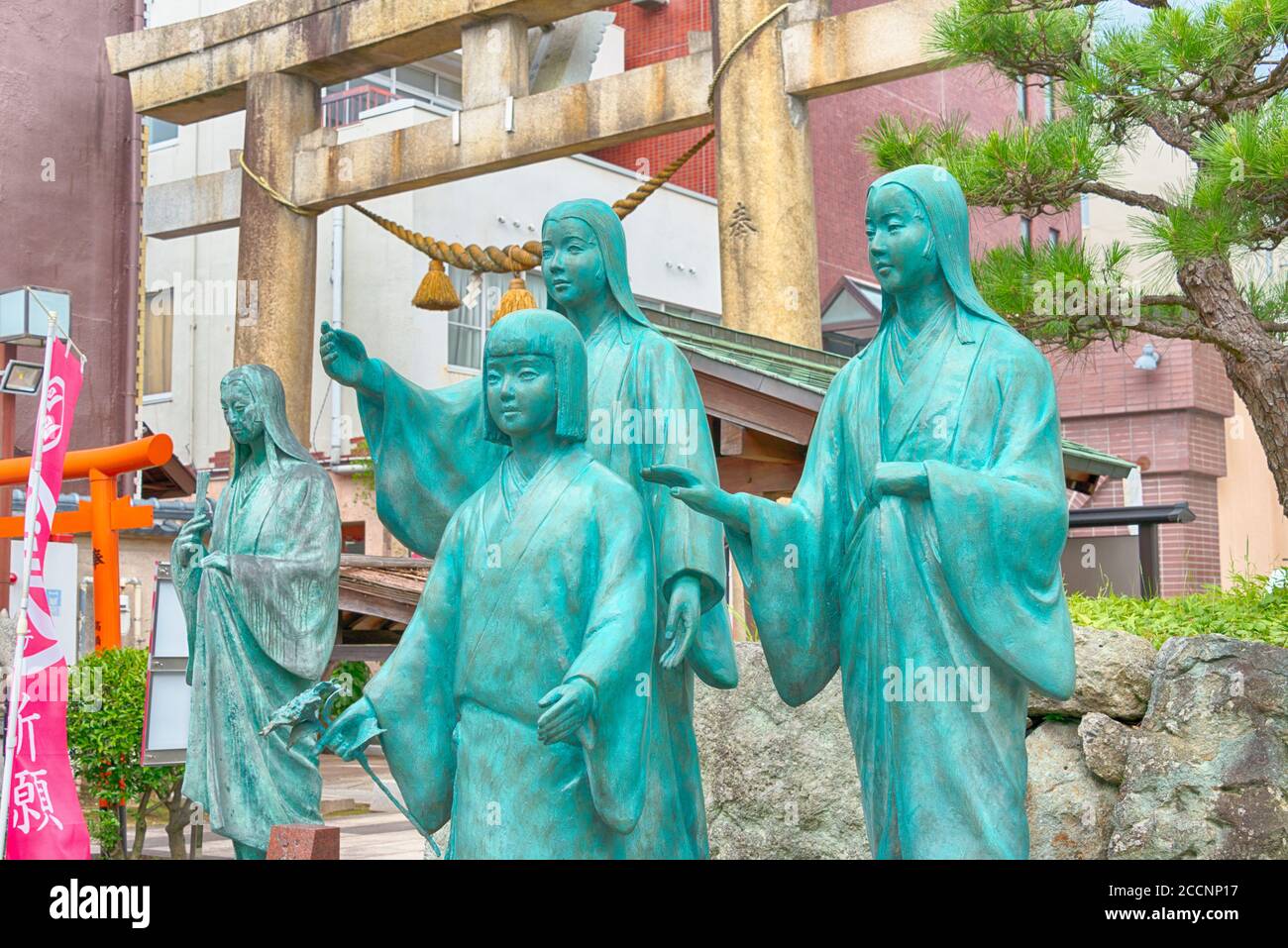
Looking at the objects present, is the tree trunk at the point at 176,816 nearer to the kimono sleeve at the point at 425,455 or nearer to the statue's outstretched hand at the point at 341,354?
the kimono sleeve at the point at 425,455

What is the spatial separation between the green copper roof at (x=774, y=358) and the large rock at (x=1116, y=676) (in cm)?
232

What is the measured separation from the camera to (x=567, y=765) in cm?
395

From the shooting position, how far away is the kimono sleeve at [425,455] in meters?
5.00

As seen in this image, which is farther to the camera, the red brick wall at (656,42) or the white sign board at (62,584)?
the red brick wall at (656,42)

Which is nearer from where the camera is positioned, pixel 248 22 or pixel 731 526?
pixel 731 526

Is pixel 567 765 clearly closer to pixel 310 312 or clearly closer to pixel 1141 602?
pixel 1141 602

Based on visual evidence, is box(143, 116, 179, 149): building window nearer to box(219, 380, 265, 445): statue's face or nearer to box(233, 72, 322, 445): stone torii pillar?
box(233, 72, 322, 445): stone torii pillar

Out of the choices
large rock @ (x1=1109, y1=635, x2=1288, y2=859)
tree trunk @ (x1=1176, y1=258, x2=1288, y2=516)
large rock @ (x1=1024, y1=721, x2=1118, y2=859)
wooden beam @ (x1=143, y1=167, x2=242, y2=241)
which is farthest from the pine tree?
wooden beam @ (x1=143, y1=167, x2=242, y2=241)

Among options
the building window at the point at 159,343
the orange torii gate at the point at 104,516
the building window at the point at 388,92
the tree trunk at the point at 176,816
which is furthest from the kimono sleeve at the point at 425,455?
the building window at the point at 159,343

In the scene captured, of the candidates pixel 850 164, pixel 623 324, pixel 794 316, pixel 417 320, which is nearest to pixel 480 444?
pixel 623 324

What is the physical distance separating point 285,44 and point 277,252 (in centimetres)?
168

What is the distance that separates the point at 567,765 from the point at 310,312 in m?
9.33

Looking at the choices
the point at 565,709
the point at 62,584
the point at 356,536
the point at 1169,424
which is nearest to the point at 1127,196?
the point at 565,709

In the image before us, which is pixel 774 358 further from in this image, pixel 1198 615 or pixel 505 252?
pixel 505 252
